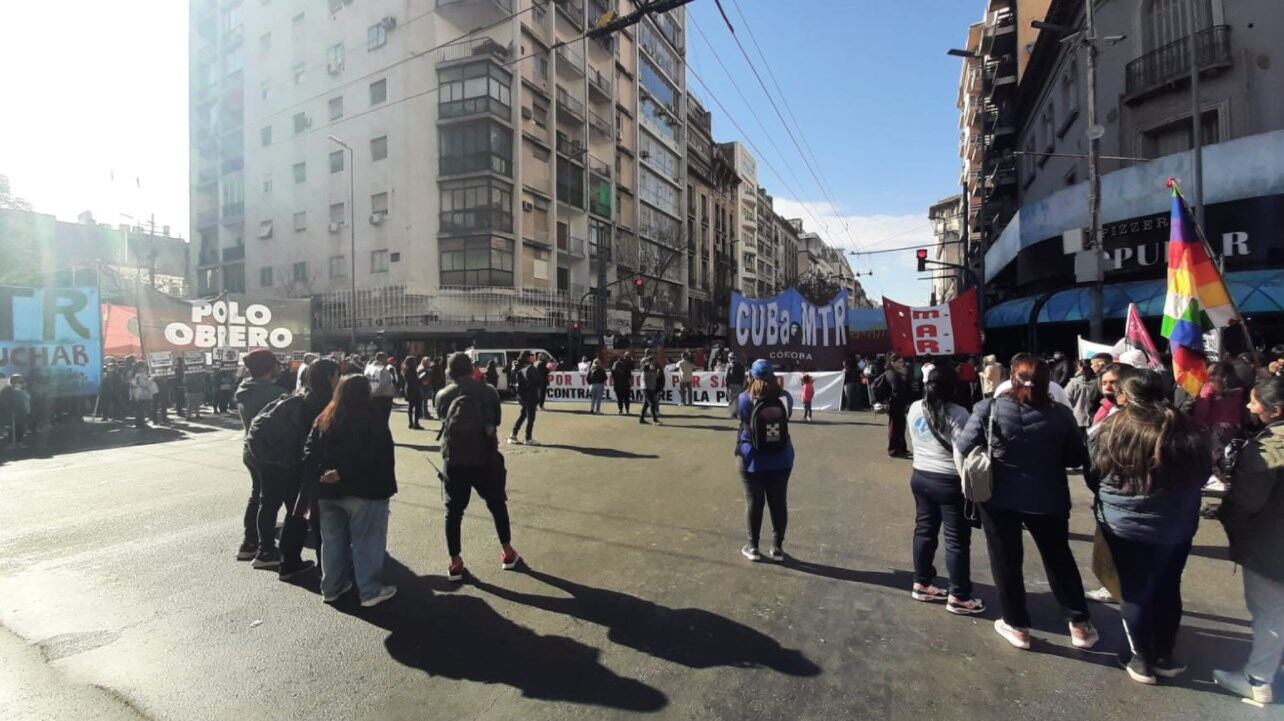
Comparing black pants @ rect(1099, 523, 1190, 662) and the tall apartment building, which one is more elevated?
the tall apartment building

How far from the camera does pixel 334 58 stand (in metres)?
35.8

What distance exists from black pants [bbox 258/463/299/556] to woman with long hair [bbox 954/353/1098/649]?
4.95 meters

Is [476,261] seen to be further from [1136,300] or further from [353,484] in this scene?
[353,484]

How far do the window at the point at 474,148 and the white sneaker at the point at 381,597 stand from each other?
32.2 m

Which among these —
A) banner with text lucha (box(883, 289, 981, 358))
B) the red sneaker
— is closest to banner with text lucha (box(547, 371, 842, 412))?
banner with text lucha (box(883, 289, 981, 358))

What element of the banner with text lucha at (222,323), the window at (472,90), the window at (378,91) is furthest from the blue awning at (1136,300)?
the window at (378,91)

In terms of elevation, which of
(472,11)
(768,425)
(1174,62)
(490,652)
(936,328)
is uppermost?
(472,11)

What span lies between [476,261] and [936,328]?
2681cm

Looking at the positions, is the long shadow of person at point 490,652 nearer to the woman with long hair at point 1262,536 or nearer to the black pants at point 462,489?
the black pants at point 462,489

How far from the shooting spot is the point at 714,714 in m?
2.76

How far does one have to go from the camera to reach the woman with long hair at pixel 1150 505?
2865mm

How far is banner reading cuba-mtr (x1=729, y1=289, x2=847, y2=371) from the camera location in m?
14.3

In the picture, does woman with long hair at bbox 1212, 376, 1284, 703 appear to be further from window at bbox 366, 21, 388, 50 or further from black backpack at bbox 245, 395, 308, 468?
window at bbox 366, 21, 388, 50

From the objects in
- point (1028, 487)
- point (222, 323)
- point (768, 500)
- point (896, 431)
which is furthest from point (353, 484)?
point (222, 323)
